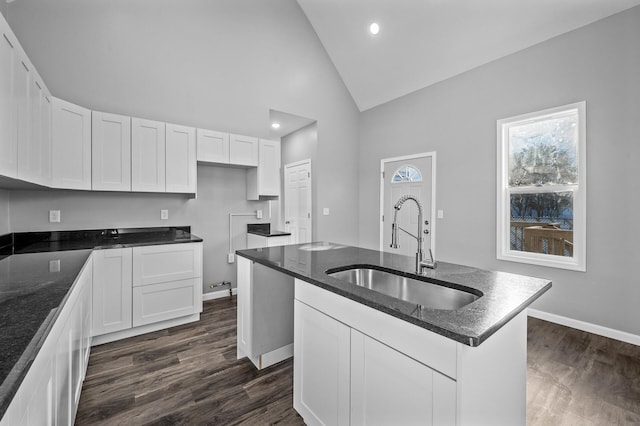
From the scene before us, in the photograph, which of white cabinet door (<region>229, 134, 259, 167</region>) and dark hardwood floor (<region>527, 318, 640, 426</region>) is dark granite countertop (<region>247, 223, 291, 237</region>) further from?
dark hardwood floor (<region>527, 318, 640, 426</region>)

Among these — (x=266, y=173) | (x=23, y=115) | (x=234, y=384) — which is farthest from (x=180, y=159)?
(x=234, y=384)

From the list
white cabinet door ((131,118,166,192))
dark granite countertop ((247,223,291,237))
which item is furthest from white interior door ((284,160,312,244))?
white cabinet door ((131,118,166,192))

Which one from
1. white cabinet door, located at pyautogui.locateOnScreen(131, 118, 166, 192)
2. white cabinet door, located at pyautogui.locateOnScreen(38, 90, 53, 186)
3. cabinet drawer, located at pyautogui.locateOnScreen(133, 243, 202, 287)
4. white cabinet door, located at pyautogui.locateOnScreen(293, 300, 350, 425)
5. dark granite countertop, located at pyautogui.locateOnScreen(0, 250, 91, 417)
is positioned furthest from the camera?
white cabinet door, located at pyautogui.locateOnScreen(131, 118, 166, 192)

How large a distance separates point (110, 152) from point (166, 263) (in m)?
1.22

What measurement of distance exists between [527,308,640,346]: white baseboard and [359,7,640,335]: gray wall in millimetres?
47

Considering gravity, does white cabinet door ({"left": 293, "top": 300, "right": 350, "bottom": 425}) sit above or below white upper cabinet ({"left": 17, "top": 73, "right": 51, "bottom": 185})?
below

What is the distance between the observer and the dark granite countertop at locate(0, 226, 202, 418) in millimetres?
689

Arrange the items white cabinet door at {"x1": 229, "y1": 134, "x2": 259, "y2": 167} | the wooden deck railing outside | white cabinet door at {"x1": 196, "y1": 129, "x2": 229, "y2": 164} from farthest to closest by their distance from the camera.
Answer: white cabinet door at {"x1": 229, "y1": 134, "x2": 259, "y2": 167} < white cabinet door at {"x1": 196, "y1": 129, "x2": 229, "y2": 164} < the wooden deck railing outside

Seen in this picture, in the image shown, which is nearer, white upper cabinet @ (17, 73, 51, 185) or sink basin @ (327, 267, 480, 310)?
sink basin @ (327, 267, 480, 310)

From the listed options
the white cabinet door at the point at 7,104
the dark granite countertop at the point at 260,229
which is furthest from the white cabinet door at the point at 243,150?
the white cabinet door at the point at 7,104

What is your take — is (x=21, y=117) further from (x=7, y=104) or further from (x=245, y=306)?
(x=245, y=306)

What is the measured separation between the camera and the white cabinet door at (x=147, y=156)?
9.46ft

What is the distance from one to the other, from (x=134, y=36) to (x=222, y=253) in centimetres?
273

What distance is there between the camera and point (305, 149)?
520cm
